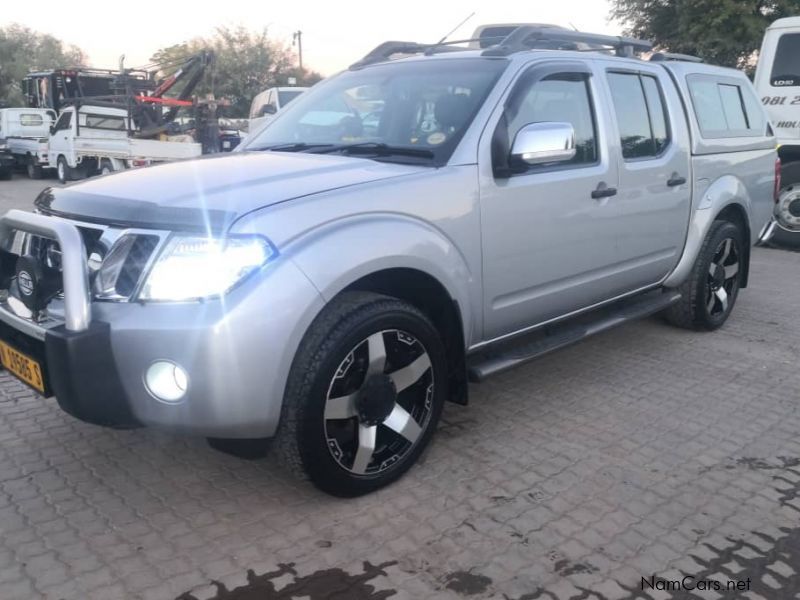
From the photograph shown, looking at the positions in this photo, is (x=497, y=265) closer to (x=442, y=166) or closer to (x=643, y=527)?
(x=442, y=166)

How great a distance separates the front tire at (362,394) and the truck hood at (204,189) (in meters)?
Result: 0.48

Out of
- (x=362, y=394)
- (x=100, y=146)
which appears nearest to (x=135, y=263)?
(x=362, y=394)

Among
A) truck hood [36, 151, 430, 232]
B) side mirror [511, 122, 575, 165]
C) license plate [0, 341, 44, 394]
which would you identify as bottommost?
license plate [0, 341, 44, 394]

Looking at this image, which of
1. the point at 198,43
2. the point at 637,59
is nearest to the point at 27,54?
the point at 198,43

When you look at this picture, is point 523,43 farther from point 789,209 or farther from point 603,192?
point 789,209

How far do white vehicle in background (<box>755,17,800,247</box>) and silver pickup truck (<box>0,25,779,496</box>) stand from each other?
4.72 m

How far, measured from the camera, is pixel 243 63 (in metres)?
43.8

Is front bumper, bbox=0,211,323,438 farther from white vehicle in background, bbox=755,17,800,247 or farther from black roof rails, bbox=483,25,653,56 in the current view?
white vehicle in background, bbox=755,17,800,247

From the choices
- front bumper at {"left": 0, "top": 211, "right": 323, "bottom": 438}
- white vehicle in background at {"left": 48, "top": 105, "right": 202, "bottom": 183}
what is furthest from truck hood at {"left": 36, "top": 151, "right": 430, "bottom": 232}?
white vehicle in background at {"left": 48, "top": 105, "right": 202, "bottom": 183}

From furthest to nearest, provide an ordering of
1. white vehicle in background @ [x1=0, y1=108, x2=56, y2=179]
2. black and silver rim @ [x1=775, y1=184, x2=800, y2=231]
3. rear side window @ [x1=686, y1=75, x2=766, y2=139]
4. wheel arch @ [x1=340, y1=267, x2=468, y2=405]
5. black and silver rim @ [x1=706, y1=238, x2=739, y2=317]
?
white vehicle in background @ [x1=0, y1=108, x2=56, y2=179] → black and silver rim @ [x1=775, y1=184, x2=800, y2=231] → black and silver rim @ [x1=706, y1=238, x2=739, y2=317] → rear side window @ [x1=686, y1=75, x2=766, y2=139] → wheel arch @ [x1=340, y1=267, x2=468, y2=405]

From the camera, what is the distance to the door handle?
12.7 ft

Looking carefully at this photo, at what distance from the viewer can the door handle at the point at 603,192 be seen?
12.7 feet

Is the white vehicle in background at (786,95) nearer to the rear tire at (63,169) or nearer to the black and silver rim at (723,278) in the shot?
the black and silver rim at (723,278)

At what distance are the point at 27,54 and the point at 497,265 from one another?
55246 millimetres
